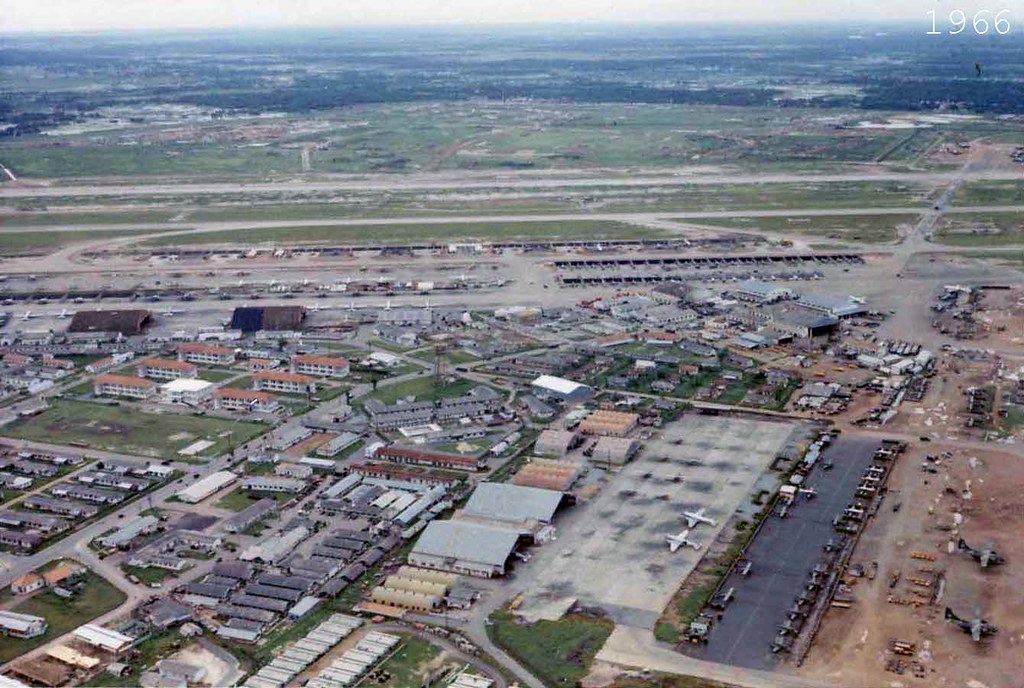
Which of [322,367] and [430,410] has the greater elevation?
[322,367]

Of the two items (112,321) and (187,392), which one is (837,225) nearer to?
(112,321)

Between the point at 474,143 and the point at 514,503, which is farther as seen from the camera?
the point at 474,143

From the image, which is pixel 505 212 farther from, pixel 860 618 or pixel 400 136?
pixel 860 618

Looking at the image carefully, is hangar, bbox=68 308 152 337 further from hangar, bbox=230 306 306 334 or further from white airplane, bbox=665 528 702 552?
white airplane, bbox=665 528 702 552

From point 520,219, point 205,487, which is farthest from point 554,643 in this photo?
point 520,219

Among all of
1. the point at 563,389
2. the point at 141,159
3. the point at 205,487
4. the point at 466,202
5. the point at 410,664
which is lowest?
the point at 410,664

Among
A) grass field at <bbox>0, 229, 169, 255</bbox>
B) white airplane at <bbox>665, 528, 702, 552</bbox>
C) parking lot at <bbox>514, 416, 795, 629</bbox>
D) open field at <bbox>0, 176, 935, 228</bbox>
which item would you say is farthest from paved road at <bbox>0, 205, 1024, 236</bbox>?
white airplane at <bbox>665, 528, 702, 552</bbox>
